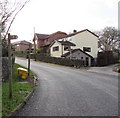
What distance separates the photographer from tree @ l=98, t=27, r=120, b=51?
168ft

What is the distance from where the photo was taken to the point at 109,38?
52.1 metres

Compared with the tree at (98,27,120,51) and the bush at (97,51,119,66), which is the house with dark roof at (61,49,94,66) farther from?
the tree at (98,27,120,51)

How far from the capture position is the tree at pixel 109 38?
51.2 meters

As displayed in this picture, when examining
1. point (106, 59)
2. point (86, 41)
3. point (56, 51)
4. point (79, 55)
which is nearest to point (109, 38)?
point (86, 41)

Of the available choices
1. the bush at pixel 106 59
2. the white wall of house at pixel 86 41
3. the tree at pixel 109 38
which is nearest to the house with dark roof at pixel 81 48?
the white wall of house at pixel 86 41

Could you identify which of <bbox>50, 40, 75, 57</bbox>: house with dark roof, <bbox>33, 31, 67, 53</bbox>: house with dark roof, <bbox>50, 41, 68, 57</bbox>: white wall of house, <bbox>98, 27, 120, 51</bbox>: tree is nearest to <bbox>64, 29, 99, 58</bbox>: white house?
<bbox>50, 40, 75, 57</bbox>: house with dark roof

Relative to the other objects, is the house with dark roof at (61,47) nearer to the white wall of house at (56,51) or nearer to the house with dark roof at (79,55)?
the white wall of house at (56,51)

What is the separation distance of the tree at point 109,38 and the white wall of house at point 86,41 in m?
9.15

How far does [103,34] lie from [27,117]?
167ft

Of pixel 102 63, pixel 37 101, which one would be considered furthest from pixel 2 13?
pixel 102 63

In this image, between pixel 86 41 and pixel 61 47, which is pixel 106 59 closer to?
pixel 86 41

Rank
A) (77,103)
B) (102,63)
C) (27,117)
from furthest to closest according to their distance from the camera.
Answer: (102,63), (77,103), (27,117)

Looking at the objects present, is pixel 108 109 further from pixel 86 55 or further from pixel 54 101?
pixel 86 55

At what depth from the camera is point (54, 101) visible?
7.03m
